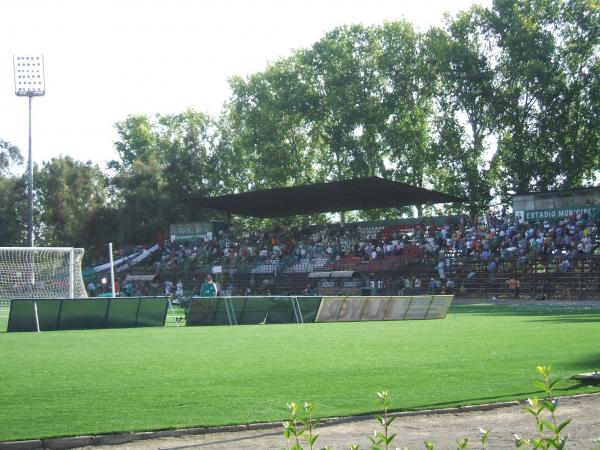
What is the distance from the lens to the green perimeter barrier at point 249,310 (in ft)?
89.6

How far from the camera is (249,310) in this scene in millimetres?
27938

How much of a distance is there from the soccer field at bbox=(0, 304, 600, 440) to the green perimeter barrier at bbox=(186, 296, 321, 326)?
5989 millimetres

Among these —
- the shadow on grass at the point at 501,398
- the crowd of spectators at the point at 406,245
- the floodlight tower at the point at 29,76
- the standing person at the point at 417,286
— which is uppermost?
the floodlight tower at the point at 29,76

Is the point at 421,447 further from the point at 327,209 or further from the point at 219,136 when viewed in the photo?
the point at 219,136

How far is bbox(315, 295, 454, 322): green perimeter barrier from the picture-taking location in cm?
2855

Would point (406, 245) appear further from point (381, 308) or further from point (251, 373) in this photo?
point (251, 373)

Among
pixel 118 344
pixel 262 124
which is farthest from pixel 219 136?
pixel 118 344

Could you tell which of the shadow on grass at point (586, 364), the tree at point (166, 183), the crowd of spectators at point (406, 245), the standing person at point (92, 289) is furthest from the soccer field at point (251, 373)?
the tree at point (166, 183)

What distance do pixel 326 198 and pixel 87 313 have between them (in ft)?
96.7

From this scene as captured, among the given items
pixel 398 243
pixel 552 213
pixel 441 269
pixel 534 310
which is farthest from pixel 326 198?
pixel 534 310

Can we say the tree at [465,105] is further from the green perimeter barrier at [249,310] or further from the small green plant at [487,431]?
the small green plant at [487,431]

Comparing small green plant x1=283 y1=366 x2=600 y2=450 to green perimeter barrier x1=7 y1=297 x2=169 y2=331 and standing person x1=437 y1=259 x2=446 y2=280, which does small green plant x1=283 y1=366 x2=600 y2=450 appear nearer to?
green perimeter barrier x1=7 y1=297 x2=169 y2=331

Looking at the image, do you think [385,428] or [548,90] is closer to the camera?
[385,428]

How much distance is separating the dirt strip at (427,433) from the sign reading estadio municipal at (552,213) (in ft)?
126
